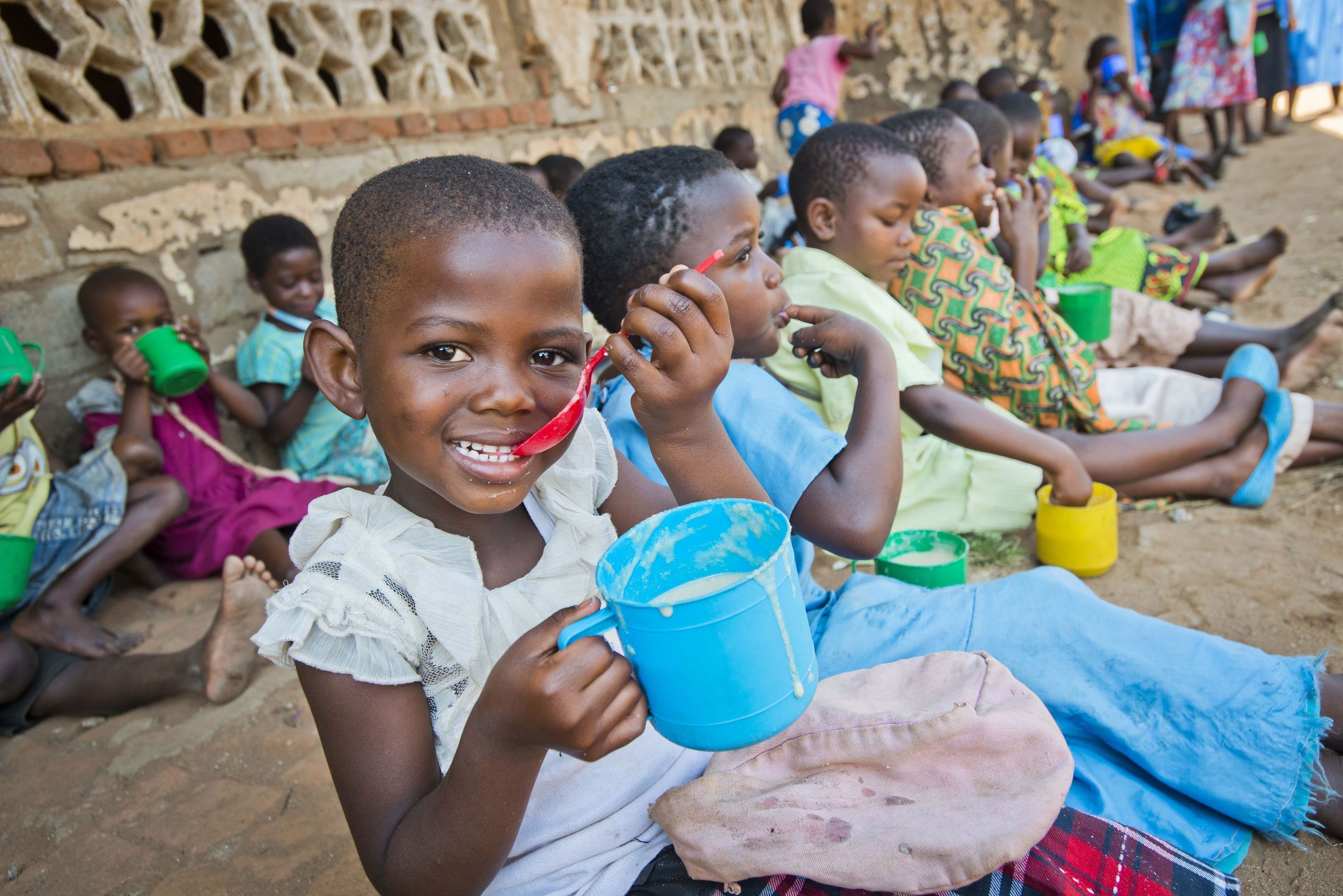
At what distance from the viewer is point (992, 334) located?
2.66m

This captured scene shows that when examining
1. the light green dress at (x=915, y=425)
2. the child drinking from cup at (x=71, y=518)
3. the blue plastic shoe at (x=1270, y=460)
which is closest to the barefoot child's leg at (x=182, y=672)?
the child drinking from cup at (x=71, y=518)

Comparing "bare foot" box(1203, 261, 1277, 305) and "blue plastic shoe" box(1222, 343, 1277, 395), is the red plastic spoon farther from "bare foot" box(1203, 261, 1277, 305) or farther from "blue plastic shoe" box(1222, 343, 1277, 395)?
"bare foot" box(1203, 261, 1277, 305)

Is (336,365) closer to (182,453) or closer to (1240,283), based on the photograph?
(182,453)

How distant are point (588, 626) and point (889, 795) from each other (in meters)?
0.52

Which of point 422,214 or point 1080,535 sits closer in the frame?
point 422,214

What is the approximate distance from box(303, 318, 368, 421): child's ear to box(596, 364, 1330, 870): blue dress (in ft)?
1.97

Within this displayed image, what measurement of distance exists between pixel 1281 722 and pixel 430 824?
1236mm

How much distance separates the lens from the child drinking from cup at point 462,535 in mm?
966

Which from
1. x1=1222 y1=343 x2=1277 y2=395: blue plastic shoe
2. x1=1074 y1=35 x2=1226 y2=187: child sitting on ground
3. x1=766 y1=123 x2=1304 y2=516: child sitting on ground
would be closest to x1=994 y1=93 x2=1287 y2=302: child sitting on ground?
x1=1222 y1=343 x2=1277 y2=395: blue plastic shoe

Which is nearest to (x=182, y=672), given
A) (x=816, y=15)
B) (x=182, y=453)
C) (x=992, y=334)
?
(x=182, y=453)

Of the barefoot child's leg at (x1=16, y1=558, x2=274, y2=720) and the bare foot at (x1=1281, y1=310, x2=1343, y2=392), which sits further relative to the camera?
the bare foot at (x1=1281, y1=310, x2=1343, y2=392)

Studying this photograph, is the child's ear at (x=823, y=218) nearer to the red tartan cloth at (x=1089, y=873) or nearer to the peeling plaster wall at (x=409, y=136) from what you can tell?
the red tartan cloth at (x=1089, y=873)

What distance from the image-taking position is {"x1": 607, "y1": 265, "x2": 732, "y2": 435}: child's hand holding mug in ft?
3.58

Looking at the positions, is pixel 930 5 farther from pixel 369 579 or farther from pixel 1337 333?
pixel 369 579
